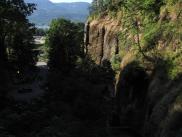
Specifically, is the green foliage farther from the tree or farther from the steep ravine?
the steep ravine

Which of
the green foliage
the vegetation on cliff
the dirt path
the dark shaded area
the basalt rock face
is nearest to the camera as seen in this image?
the vegetation on cliff

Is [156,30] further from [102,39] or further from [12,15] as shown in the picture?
[102,39]

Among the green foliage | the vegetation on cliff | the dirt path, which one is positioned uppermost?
the vegetation on cliff

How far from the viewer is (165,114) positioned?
22.2 m

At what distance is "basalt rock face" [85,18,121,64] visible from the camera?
51281 mm

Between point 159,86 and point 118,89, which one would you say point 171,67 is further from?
point 118,89

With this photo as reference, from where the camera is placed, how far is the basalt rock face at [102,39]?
51.3 meters

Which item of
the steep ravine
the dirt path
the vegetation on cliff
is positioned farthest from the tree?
the steep ravine

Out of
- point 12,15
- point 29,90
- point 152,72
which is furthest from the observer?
point 29,90

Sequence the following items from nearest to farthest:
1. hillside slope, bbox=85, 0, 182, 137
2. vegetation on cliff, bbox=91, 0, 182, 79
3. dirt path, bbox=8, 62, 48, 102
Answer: hillside slope, bbox=85, 0, 182, 137 < vegetation on cliff, bbox=91, 0, 182, 79 < dirt path, bbox=8, 62, 48, 102

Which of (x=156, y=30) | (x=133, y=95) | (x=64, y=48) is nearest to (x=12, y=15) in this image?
(x=64, y=48)

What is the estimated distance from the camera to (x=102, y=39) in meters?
57.7

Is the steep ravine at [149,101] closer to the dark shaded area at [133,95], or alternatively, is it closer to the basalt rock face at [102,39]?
the dark shaded area at [133,95]

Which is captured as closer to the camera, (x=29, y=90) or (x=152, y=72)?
(x=152, y=72)
